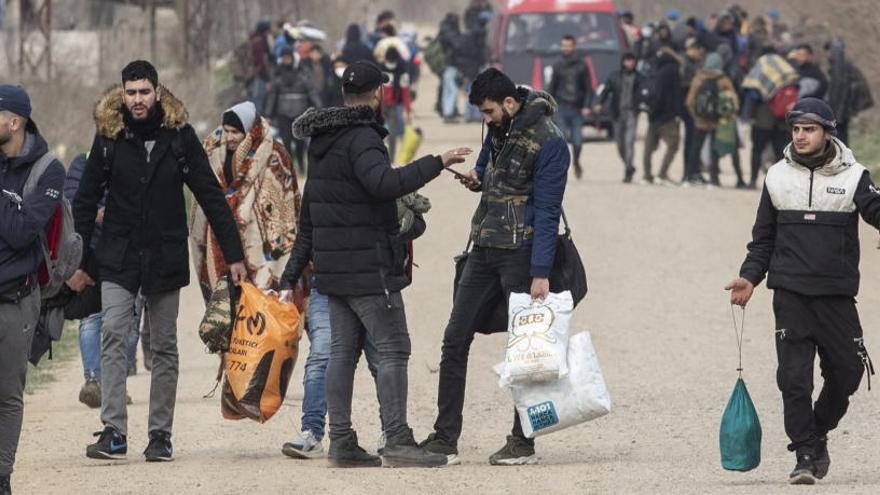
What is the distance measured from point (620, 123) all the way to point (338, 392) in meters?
15.5

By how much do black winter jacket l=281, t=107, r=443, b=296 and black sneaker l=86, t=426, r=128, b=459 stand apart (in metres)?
1.23

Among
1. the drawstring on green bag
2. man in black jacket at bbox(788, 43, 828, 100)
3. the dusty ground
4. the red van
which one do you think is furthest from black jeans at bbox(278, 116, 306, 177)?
the drawstring on green bag

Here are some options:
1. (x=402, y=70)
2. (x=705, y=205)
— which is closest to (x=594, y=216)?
(x=705, y=205)

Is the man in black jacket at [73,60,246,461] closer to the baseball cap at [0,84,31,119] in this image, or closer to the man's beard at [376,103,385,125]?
the man's beard at [376,103,385,125]

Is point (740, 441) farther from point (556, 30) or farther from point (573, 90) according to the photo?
point (556, 30)

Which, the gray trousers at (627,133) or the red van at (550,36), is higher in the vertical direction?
the gray trousers at (627,133)

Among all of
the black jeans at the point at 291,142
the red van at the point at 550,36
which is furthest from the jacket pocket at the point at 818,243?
the red van at the point at 550,36

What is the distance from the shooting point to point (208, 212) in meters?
9.79

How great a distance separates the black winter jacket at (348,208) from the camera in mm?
9141

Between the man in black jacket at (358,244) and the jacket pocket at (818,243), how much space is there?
58.3 inches

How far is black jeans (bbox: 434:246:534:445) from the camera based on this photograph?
30.6ft

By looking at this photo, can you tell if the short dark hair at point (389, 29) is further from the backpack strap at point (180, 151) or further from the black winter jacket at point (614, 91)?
the backpack strap at point (180, 151)

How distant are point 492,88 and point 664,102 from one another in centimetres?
1485

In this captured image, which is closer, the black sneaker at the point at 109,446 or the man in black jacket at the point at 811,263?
the man in black jacket at the point at 811,263
